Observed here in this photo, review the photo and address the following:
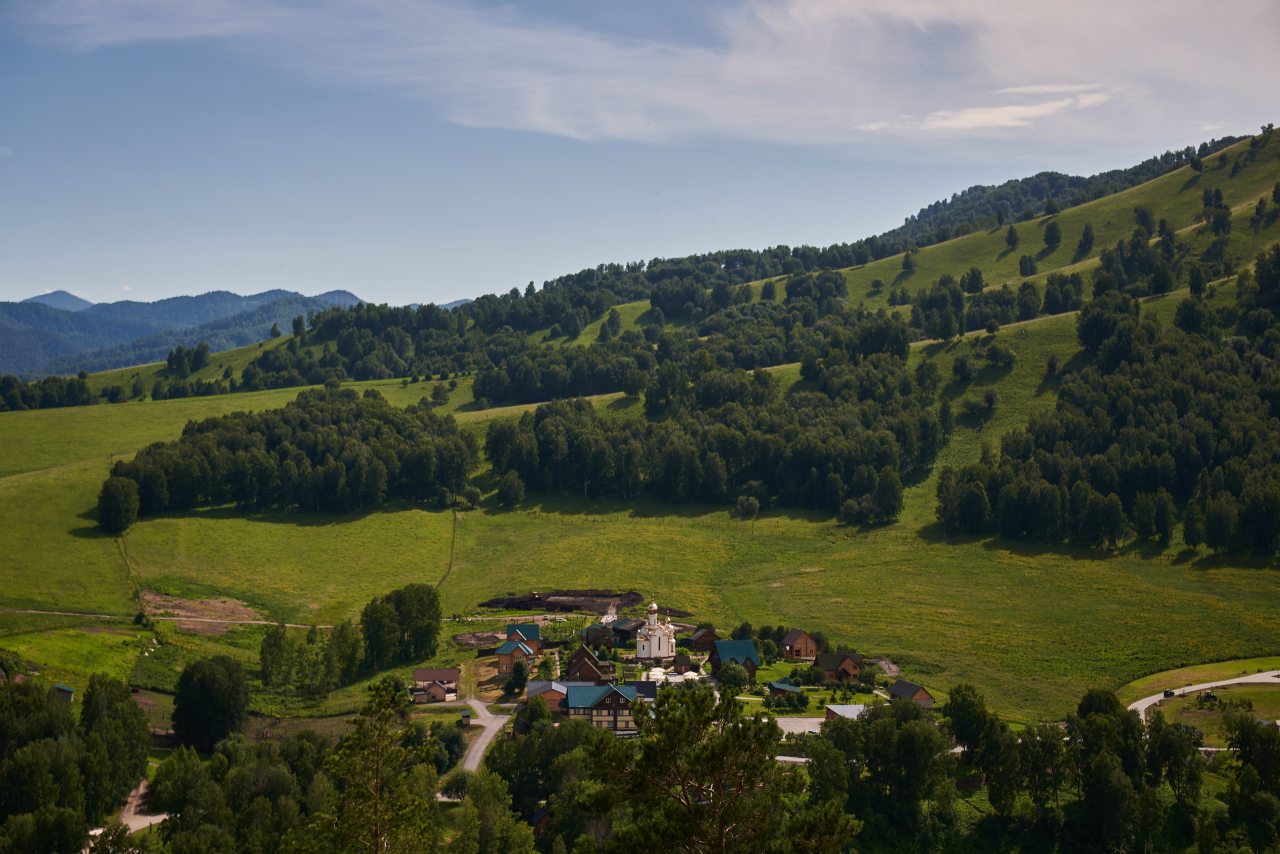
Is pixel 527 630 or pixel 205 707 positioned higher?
pixel 205 707

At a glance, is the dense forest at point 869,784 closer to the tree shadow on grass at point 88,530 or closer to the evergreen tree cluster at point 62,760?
the evergreen tree cluster at point 62,760

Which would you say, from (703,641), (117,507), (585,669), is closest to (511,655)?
(585,669)

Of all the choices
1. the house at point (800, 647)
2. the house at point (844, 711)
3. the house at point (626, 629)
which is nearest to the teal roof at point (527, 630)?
the house at point (626, 629)

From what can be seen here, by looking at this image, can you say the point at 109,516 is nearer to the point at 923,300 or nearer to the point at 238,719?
the point at 238,719

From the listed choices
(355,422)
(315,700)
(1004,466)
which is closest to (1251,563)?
(1004,466)

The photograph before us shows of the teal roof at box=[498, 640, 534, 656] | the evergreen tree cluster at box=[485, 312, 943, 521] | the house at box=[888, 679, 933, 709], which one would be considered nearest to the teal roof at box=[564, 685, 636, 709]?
the teal roof at box=[498, 640, 534, 656]

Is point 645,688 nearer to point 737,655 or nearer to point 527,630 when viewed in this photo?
point 737,655
